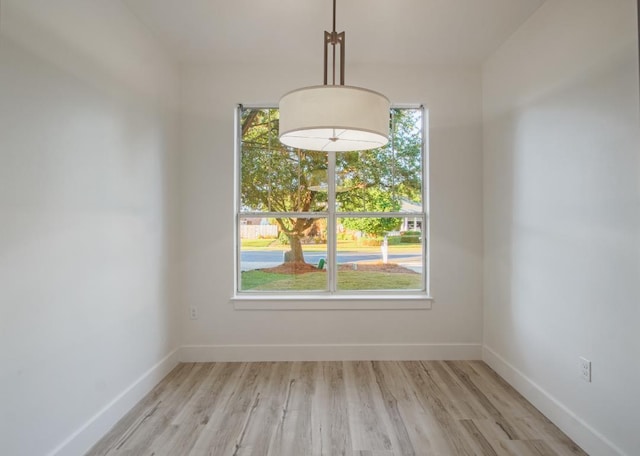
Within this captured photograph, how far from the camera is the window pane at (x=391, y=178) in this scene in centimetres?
338

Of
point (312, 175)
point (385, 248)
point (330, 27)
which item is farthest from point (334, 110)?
point (385, 248)

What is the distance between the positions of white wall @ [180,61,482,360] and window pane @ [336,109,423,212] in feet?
0.57

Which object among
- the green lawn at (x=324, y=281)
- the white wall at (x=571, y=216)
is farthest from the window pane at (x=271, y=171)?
the white wall at (x=571, y=216)

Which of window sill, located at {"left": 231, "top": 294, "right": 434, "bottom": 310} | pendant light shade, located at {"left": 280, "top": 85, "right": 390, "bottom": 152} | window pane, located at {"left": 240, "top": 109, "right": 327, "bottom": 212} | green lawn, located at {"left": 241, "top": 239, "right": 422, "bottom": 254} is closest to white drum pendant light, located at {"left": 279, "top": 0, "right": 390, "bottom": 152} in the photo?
pendant light shade, located at {"left": 280, "top": 85, "right": 390, "bottom": 152}

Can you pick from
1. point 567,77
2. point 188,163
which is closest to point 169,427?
point 188,163

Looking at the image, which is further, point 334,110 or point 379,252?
point 379,252

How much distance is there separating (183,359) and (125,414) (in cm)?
90

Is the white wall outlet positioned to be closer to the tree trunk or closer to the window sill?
the window sill

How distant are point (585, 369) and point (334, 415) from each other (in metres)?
1.50

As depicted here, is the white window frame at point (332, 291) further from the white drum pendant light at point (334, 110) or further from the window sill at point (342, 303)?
the white drum pendant light at point (334, 110)

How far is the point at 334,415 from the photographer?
2.33 metres

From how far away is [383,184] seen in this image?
3389 mm

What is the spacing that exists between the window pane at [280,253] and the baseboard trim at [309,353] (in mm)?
540

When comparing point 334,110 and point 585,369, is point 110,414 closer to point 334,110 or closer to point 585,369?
point 334,110
